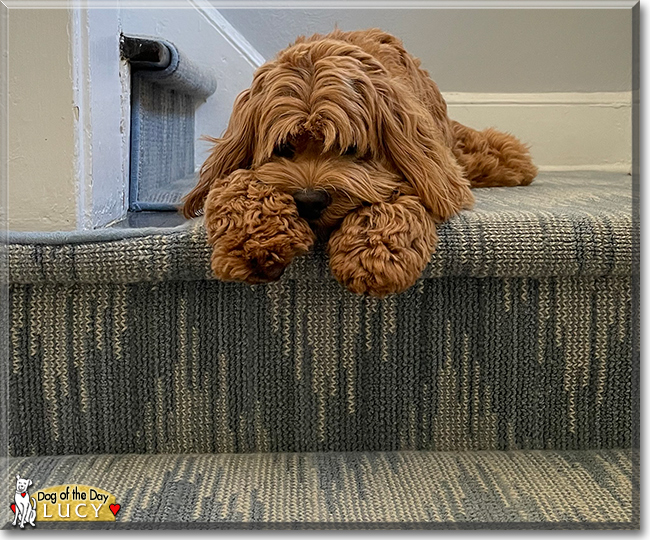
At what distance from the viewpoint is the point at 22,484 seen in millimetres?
876

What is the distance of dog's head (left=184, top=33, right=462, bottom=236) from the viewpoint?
0.90 metres

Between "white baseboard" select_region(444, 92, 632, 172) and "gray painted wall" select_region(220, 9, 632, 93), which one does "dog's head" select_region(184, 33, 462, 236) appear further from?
"white baseboard" select_region(444, 92, 632, 172)

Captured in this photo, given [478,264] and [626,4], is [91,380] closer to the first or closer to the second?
[478,264]

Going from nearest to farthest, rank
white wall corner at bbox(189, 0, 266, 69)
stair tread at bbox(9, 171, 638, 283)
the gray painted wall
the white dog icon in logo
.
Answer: the white dog icon in logo < stair tread at bbox(9, 171, 638, 283) < white wall corner at bbox(189, 0, 266, 69) < the gray painted wall

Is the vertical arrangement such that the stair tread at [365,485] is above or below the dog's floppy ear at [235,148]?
below

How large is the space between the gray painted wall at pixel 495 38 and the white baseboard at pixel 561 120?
54mm

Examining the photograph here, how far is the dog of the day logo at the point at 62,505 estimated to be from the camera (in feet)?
2.67

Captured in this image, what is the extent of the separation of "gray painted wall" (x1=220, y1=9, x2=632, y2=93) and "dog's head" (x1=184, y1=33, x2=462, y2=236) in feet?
3.55

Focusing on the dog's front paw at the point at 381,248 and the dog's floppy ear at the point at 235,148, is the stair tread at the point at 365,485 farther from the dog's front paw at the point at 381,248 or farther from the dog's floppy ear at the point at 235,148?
the dog's floppy ear at the point at 235,148

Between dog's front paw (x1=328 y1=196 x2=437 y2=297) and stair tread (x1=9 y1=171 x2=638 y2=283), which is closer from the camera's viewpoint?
dog's front paw (x1=328 y1=196 x2=437 y2=297)

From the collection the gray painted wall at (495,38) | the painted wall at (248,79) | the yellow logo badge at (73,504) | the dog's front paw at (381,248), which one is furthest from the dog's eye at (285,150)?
the gray painted wall at (495,38)

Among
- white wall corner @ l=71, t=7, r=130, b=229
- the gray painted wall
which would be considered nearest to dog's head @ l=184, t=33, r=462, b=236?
white wall corner @ l=71, t=7, r=130, b=229

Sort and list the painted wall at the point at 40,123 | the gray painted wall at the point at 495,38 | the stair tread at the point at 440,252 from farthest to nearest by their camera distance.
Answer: the gray painted wall at the point at 495,38 → the painted wall at the point at 40,123 → the stair tread at the point at 440,252

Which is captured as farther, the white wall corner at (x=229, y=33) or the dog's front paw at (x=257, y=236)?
the white wall corner at (x=229, y=33)
